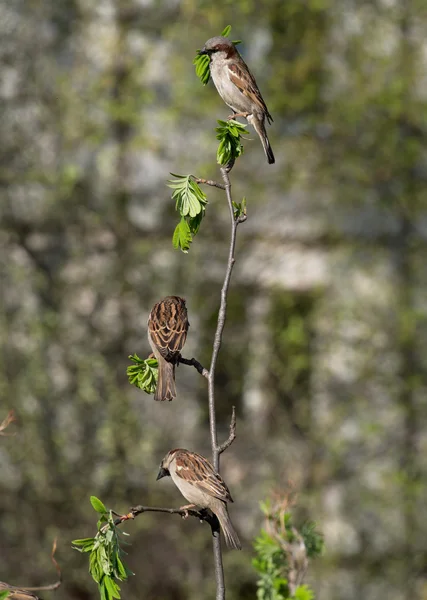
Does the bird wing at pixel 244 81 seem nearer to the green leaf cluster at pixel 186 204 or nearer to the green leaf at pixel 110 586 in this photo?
the green leaf cluster at pixel 186 204

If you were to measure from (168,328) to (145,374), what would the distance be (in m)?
0.32

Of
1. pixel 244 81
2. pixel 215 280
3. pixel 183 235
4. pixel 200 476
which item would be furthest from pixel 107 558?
pixel 215 280

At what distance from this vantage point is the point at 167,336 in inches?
111

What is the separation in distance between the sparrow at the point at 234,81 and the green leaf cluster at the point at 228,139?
1.83 feet

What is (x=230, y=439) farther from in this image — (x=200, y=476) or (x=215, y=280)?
(x=215, y=280)

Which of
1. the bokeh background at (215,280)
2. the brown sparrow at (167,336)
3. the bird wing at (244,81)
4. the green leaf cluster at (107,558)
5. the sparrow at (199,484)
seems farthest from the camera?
the bokeh background at (215,280)

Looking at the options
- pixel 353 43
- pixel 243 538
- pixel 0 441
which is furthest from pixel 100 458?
pixel 353 43

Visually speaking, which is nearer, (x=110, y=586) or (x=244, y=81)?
(x=110, y=586)

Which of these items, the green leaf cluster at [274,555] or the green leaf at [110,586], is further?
the green leaf cluster at [274,555]

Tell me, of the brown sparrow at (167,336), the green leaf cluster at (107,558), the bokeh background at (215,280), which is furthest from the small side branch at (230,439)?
the bokeh background at (215,280)

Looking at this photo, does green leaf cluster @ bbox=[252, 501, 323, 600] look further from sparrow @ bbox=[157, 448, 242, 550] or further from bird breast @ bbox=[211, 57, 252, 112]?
bird breast @ bbox=[211, 57, 252, 112]

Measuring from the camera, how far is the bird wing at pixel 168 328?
9.06ft

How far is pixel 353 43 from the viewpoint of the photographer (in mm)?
8906

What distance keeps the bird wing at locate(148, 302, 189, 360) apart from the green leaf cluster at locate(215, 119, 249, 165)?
622mm
